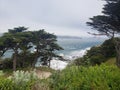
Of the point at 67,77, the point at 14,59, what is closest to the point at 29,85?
the point at 67,77

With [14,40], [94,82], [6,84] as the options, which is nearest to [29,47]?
[14,40]

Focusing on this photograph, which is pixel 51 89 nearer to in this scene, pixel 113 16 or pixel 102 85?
pixel 102 85

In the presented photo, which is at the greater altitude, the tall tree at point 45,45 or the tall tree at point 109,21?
the tall tree at point 109,21

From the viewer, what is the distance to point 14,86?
9742mm

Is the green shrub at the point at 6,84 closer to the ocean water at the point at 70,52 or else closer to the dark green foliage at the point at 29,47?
the ocean water at the point at 70,52

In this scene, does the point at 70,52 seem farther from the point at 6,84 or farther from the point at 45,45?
the point at 6,84

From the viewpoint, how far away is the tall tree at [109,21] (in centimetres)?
2694

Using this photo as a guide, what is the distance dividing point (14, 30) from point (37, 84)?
27879mm

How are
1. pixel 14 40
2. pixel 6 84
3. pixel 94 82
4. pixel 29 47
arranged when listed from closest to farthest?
pixel 94 82
pixel 6 84
pixel 14 40
pixel 29 47

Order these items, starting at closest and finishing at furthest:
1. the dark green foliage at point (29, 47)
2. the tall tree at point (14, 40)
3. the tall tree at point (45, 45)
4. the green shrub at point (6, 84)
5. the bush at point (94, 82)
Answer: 1. the bush at point (94, 82)
2. the green shrub at point (6, 84)
3. the tall tree at point (14, 40)
4. the dark green foliage at point (29, 47)
5. the tall tree at point (45, 45)

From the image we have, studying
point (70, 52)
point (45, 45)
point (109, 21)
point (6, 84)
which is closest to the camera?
point (6, 84)

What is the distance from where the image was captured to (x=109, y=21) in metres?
27.7

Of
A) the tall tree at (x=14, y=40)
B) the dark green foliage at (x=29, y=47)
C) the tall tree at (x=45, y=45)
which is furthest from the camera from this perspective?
the tall tree at (x=45, y=45)

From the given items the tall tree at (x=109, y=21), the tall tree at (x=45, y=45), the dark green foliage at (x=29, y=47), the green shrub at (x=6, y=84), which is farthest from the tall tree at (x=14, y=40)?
the green shrub at (x=6, y=84)
